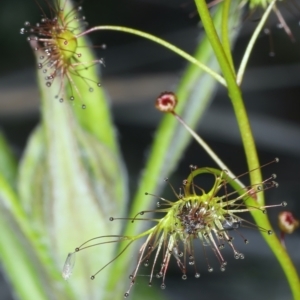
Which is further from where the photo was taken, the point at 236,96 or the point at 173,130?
the point at 173,130

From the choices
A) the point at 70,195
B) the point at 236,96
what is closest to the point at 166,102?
the point at 236,96

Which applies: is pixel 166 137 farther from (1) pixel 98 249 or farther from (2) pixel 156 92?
(2) pixel 156 92

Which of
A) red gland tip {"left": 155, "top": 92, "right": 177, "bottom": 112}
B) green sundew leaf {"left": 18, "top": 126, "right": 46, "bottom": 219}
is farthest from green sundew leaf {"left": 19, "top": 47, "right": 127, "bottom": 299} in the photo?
red gland tip {"left": 155, "top": 92, "right": 177, "bottom": 112}

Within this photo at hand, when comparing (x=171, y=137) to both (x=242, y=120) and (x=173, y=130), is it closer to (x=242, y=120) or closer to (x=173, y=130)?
(x=173, y=130)

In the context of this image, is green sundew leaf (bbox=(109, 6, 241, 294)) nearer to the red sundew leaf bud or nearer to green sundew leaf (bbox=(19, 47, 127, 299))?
green sundew leaf (bbox=(19, 47, 127, 299))

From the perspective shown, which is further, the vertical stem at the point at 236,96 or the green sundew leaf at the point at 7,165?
the green sundew leaf at the point at 7,165

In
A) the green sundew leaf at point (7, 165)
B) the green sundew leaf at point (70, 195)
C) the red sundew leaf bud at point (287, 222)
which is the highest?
the green sundew leaf at point (7, 165)

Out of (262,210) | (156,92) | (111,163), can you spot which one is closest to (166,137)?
(111,163)

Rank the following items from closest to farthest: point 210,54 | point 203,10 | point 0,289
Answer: point 203,10 < point 210,54 < point 0,289

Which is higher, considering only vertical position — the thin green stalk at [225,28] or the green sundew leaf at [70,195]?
the thin green stalk at [225,28]

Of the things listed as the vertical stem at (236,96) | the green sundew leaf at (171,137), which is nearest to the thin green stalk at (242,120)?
the vertical stem at (236,96)

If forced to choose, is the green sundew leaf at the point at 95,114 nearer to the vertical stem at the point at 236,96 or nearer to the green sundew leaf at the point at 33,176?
the green sundew leaf at the point at 33,176
